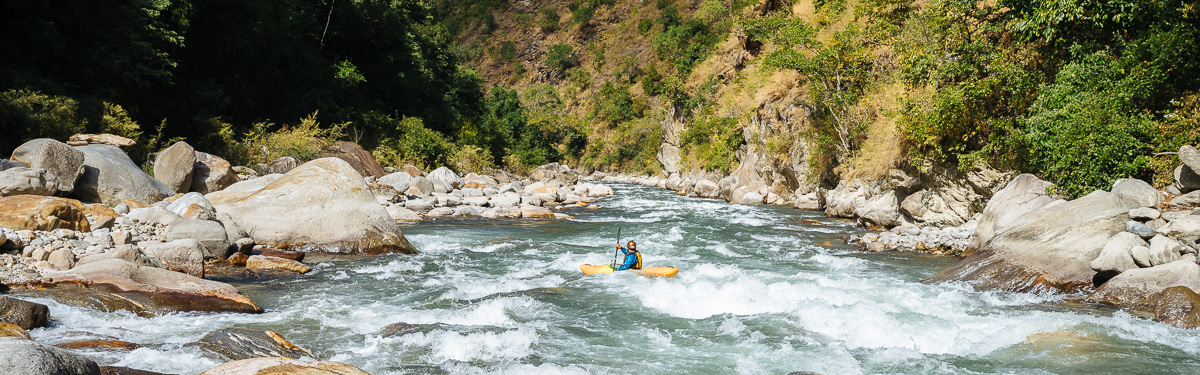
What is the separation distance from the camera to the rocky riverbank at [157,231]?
6.43 metres

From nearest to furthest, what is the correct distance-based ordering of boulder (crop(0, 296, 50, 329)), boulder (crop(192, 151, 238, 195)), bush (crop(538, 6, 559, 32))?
boulder (crop(0, 296, 50, 329)) < boulder (crop(192, 151, 238, 195)) < bush (crop(538, 6, 559, 32))

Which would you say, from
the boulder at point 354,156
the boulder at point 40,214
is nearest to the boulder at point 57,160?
the boulder at point 40,214

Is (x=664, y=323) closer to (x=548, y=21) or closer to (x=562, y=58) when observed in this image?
(x=562, y=58)

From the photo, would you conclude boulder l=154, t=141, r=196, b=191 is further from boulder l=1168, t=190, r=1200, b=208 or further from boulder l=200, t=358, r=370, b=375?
boulder l=1168, t=190, r=1200, b=208

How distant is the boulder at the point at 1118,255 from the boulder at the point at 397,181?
16.5 metres

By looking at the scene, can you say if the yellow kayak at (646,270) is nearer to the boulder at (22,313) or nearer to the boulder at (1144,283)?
the boulder at (1144,283)

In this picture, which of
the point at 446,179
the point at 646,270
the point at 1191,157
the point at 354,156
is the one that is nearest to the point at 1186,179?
the point at 1191,157

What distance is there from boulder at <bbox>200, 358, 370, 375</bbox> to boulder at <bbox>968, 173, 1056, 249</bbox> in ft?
32.4

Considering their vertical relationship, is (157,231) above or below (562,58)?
below

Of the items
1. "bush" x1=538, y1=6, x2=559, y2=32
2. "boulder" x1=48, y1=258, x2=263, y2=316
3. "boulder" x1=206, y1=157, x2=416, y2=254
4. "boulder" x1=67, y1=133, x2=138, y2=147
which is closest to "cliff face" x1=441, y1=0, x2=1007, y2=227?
"bush" x1=538, y1=6, x2=559, y2=32

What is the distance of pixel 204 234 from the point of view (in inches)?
364

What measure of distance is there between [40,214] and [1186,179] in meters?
14.8

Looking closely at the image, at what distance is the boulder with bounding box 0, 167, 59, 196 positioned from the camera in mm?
8867

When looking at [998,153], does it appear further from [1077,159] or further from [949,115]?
[1077,159]
